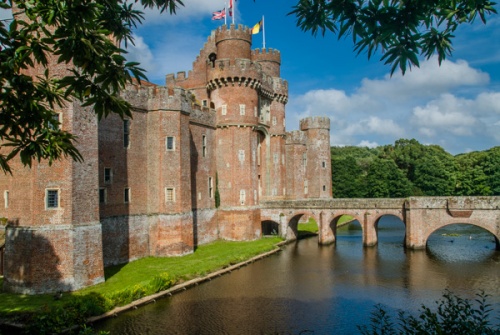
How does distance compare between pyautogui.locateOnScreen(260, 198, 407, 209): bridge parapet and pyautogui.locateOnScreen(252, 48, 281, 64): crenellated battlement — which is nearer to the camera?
pyautogui.locateOnScreen(260, 198, 407, 209): bridge parapet

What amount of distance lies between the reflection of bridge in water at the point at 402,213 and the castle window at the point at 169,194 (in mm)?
13509

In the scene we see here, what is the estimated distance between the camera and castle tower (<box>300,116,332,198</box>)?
56344 mm

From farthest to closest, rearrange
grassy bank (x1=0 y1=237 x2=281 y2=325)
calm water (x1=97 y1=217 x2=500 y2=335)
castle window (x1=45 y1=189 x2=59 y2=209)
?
castle window (x1=45 y1=189 x2=59 y2=209), calm water (x1=97 y1=217 x2=500 y2=335), grassy bank (x1=0 y1=237 x2=281 y2=325)

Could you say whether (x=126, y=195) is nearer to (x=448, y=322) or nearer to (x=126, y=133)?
(x=126, y=133)

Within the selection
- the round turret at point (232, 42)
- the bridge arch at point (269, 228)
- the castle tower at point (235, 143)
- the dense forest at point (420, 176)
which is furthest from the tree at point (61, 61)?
the dense forest at point (420, 176)

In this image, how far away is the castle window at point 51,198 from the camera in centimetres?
2164

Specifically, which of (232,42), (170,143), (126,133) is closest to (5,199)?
(126,133)

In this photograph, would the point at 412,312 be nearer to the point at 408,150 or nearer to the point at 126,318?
the point at 126,318

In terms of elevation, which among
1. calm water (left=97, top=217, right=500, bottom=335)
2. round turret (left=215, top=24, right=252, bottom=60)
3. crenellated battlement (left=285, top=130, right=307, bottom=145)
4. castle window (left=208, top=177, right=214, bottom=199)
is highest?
round turret (left=215, top=24, right=252, bottom=60)

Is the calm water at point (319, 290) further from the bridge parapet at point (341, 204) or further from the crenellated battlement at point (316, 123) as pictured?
the crenellated battlement at point (316, 123)

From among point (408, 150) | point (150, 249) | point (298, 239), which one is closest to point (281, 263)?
point (150, 249)

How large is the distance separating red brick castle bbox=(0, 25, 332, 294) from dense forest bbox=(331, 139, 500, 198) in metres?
20.8

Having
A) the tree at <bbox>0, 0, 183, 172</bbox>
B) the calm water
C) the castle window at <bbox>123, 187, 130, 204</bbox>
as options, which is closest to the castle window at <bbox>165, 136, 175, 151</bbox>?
the castle window at <bbox>123, 187, 130, 204</bbox>

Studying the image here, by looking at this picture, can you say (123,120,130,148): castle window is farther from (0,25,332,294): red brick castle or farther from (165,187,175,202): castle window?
(165,187,175,202): castle window
